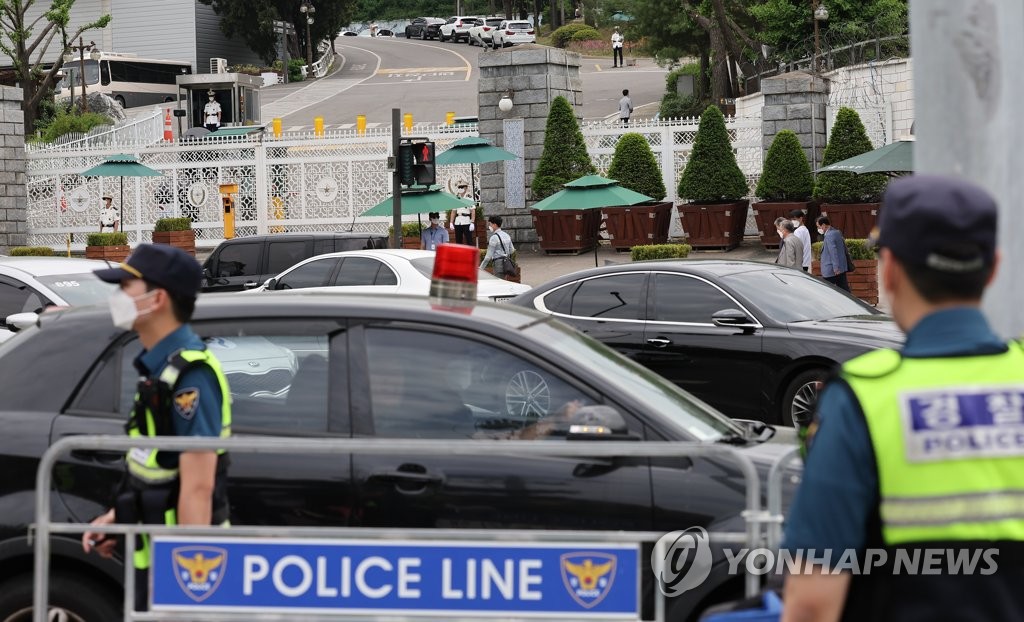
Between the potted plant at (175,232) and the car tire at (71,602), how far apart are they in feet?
82.2

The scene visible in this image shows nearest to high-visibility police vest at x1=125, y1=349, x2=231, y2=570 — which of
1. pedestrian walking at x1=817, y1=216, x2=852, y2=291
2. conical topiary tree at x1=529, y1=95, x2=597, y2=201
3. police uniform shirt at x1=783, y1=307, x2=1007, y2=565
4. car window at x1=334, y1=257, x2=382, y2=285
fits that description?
police uniform shirt at x1=783, y1=307, x2=1007, y2=565

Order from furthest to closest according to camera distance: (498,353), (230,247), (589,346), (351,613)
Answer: (230,247)
(589,346)
(498,353)
(351,613)

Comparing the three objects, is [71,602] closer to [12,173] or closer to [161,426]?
[161,426]

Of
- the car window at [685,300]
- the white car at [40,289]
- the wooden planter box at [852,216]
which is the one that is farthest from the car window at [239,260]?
the wooden planter box at [852,216]

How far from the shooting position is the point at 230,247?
65.8 ft

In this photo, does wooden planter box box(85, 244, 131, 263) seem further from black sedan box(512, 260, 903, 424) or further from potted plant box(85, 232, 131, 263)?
black sedan box(512, 260, 903, 424)

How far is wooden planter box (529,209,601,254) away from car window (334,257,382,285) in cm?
1068

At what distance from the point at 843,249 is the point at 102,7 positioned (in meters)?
62.5

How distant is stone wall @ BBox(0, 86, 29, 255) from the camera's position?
30750mm

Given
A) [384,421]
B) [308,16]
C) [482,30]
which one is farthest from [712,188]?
[482,30]

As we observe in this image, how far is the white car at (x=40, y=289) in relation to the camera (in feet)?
39.8

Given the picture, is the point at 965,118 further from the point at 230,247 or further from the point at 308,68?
the point at 308,68

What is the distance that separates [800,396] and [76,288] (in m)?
6.64

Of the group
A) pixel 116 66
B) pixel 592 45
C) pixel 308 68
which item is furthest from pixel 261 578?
pixel 592 45
